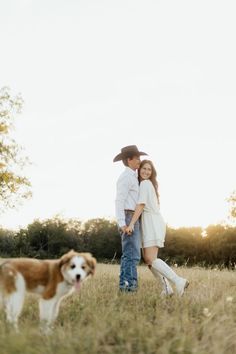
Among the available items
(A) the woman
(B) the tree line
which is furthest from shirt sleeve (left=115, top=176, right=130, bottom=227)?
(B) the tree line

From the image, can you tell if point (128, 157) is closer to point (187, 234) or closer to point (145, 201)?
point (145, 201)

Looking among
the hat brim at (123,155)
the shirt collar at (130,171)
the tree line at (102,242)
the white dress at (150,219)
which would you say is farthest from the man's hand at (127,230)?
the tree line at (102,242)

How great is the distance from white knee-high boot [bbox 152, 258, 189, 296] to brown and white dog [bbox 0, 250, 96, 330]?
347 cm

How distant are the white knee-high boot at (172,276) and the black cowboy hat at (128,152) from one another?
1991 millimetres

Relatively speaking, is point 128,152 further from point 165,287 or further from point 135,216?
point 165,287

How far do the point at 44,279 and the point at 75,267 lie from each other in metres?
0.46

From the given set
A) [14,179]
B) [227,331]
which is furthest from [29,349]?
[14,179]

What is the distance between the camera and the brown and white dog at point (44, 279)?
607 cm

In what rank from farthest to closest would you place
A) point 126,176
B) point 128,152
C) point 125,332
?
point 128,152 < point 126,176 < point 125,332

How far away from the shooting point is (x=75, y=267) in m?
6.11

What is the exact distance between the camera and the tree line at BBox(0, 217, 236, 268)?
4194 cm

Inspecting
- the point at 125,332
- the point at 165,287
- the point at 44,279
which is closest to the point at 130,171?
the point at 165,287

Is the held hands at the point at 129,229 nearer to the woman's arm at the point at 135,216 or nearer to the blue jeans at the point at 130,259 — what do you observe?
the woman's arm at the point at 135,216

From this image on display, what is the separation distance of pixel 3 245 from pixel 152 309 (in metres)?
38.7
